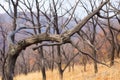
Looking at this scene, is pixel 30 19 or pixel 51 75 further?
pixel 51 75

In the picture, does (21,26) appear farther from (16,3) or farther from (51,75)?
(51,75)

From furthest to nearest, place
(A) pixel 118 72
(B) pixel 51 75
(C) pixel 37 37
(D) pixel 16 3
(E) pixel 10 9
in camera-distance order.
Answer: (B) pixel 51 75 < (E) pixel 10 9 < (D) pixel 16 3 < (A) pixel 118 72 < (C) pixel 37 37

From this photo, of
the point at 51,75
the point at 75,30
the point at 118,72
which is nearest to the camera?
the point at 75,30

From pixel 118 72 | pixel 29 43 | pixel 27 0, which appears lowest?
pixel 118 72

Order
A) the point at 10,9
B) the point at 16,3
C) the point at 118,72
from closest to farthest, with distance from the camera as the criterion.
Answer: the point at 118,72 < the point at 16,3 < the point at 10,9

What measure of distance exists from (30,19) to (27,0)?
132 cm

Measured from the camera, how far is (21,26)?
6.54m

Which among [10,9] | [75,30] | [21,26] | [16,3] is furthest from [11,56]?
[10,9]

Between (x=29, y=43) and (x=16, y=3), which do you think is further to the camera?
(x=16, y=3)

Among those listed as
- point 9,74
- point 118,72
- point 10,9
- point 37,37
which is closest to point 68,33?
point 37,37

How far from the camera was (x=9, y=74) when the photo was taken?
259 inches

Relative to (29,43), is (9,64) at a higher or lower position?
lower

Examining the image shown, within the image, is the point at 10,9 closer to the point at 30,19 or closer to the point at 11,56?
the point at 30,19

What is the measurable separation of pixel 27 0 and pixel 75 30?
44.2ft
